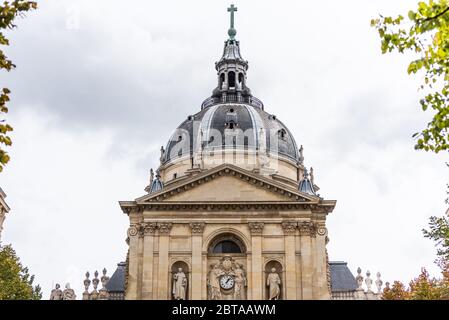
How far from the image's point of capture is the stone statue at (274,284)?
46.4 m

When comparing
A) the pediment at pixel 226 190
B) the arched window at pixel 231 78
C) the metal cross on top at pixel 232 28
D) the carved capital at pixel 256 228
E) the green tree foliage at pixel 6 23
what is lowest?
the green tree foliage at pixel 6 23

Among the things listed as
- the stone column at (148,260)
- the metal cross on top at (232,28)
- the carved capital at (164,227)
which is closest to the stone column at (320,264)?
the carved capital at (164,227)

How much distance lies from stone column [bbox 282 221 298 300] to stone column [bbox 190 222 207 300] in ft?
18.8

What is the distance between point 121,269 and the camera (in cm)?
5944

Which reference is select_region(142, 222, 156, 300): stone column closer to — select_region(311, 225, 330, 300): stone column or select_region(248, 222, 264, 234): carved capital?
select_region(248, 222, 264, 234): carved capital

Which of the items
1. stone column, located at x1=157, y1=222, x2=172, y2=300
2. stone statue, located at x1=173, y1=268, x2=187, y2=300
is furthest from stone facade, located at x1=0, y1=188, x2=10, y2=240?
stone statue, located at x1=173, y1=268, x2=187, y2=300

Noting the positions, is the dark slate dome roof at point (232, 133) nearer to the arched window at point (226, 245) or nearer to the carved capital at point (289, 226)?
the arched window at point (226, 245)

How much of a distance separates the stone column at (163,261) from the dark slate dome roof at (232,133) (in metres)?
16.6

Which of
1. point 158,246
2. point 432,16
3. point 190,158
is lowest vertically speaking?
point 432,16

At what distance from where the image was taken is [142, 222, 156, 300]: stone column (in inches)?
1849

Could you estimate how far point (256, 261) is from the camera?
155 ft
